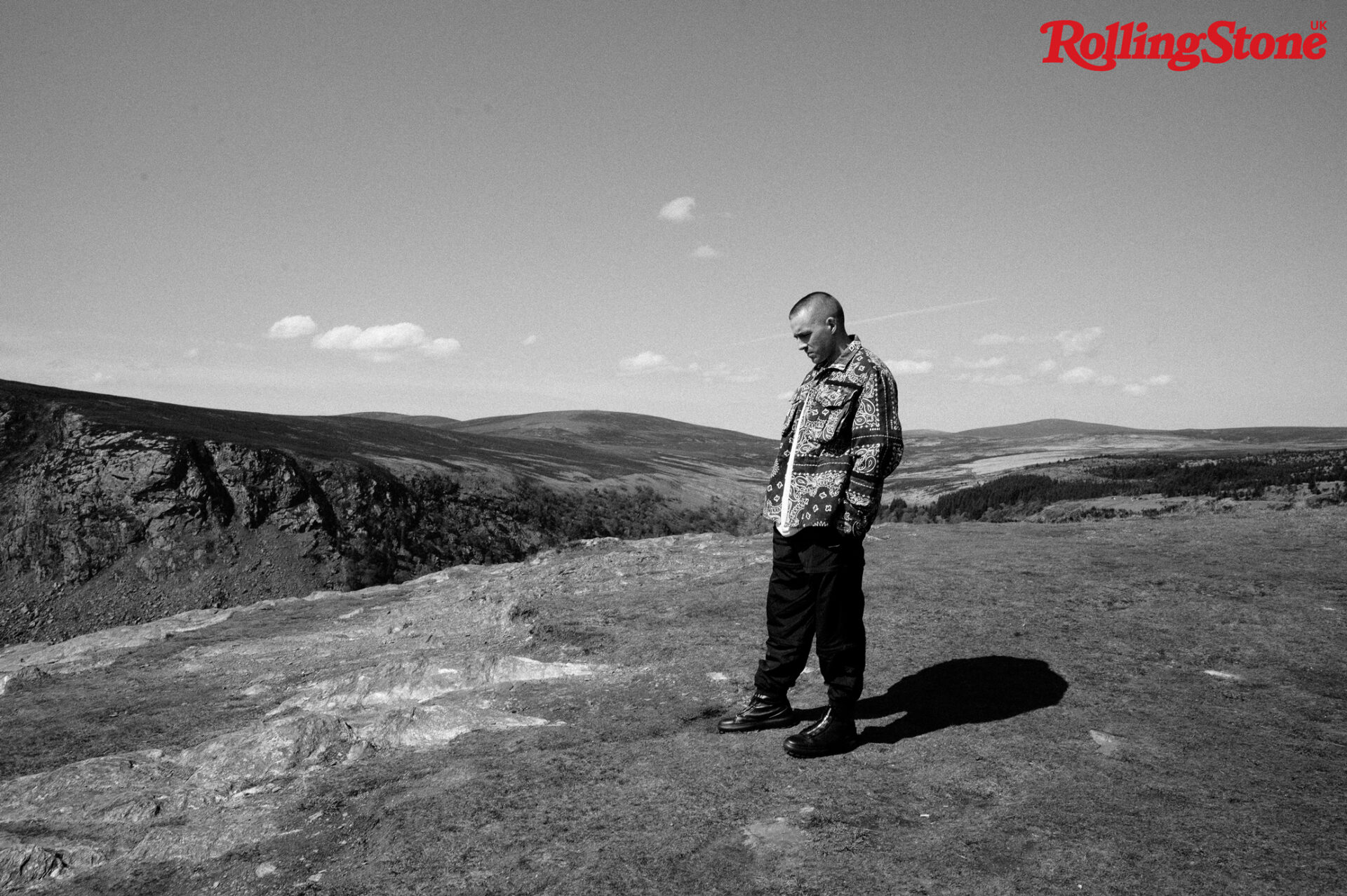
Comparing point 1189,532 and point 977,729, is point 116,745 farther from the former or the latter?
point 1189,532

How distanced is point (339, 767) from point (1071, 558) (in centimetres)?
913

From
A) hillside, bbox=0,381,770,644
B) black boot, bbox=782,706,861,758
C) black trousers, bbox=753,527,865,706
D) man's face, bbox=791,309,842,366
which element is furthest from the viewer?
hillside, bbox=0,381,770,644

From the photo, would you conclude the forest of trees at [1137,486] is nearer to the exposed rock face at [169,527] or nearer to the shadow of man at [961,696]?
the shadow of man at [961,696]

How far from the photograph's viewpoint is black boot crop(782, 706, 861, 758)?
14.4ft

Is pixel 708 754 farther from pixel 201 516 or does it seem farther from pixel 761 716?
pixel 201 516

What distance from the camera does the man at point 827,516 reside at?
445 cm

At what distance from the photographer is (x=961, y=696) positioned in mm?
5379

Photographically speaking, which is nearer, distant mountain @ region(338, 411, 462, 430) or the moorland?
the moorland

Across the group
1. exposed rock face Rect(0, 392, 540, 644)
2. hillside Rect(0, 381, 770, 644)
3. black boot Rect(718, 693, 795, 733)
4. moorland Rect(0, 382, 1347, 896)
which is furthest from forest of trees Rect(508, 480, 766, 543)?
black boot Rect(718, 693, 795, 733)

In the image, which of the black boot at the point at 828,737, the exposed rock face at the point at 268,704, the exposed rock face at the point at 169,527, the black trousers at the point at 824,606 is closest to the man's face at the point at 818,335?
the black trousers at the point at 824,606

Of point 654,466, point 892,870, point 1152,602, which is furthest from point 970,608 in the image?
point 654,466

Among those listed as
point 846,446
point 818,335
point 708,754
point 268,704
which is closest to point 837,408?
point 846,446

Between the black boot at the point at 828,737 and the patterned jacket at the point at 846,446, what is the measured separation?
1090 mm

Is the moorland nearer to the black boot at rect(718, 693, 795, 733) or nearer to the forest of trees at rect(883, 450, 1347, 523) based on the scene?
the black boot at rect(718, 693, 795, 733)
